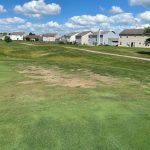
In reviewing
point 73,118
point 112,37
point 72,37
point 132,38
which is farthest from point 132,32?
point 73,118

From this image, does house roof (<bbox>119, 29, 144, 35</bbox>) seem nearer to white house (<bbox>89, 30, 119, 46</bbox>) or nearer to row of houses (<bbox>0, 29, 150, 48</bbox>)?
row of houses (<bbox>0, 29, 150, 48</bbox>)

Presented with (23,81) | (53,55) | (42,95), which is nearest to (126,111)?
(42,95)

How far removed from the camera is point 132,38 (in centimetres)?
13500

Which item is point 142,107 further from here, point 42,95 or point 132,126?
point 42,95

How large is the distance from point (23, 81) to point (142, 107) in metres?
9.17

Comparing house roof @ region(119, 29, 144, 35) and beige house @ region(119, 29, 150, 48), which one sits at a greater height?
house roof @ region(119, 29, 144, 35)

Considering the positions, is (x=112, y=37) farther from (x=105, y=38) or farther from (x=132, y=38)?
(x=132, y=38)

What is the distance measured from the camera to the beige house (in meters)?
131

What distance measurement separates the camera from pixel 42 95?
51.8 feet

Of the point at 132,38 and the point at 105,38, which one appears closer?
the point at 132,38

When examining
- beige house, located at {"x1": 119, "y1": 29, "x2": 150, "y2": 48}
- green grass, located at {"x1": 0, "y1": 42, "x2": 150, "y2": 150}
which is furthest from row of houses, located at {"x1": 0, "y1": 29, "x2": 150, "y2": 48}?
green grass, located at {"x1": 0, "y1": 42, "x2": 150, "y2": 150}

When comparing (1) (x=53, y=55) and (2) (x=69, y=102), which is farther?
(1) (x=53, y=55)

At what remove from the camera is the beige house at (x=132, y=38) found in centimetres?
13100

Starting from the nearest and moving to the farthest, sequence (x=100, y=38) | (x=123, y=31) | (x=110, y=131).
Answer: (x=110, y=131) < (x=123, y=31) < (x=100, y=38)
